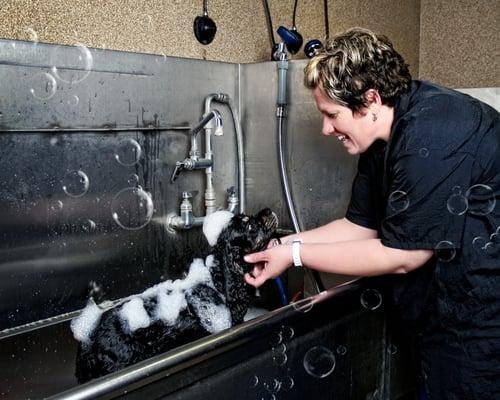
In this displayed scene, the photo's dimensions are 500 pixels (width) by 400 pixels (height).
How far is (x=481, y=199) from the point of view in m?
1.33

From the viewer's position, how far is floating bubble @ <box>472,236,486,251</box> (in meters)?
1.35

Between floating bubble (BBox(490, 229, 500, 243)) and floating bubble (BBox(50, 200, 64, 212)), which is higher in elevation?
floating bubble (BBox(50, 200, 64, 212))

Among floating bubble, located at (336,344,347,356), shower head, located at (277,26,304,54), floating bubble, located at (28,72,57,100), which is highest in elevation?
shower head, located at (277,26,304,54)

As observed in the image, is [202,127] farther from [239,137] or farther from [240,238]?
[240,238]

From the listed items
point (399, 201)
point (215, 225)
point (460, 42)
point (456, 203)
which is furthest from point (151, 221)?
point (460, 42)

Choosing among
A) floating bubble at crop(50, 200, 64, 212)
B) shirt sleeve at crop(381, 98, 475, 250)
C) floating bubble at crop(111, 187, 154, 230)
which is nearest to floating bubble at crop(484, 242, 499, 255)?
shirt sleeve at crop(381, 98, 475, 250)

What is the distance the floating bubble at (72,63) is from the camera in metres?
1.58

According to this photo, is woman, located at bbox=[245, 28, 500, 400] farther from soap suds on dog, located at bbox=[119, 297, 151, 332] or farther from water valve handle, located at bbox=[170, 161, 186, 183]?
water valve handle, located at bbox=[170, 161, 186, 183]

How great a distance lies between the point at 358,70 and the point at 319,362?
0.80 m

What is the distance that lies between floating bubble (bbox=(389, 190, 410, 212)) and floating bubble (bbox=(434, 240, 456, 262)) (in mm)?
121

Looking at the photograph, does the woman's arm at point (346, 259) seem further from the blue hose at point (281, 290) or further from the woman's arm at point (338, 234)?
the blue hose at point (281, 290)

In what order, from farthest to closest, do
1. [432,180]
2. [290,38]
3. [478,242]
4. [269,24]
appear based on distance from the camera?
[269,24]
[290,38]
[478,242]
[432,180]

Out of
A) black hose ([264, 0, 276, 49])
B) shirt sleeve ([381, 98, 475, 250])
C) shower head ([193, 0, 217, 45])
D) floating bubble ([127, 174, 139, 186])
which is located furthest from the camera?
black hose ([264, 0, 276, 49])

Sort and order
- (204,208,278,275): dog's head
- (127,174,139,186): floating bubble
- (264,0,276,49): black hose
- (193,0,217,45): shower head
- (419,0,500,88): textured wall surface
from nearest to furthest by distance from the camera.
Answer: (204,208,278,275): dog's head < (127,174,139,186): floating bubble < (193,0,217,45): shower head < (264,0,276,49): black hose < (419,0,500,88): textured wall surface
